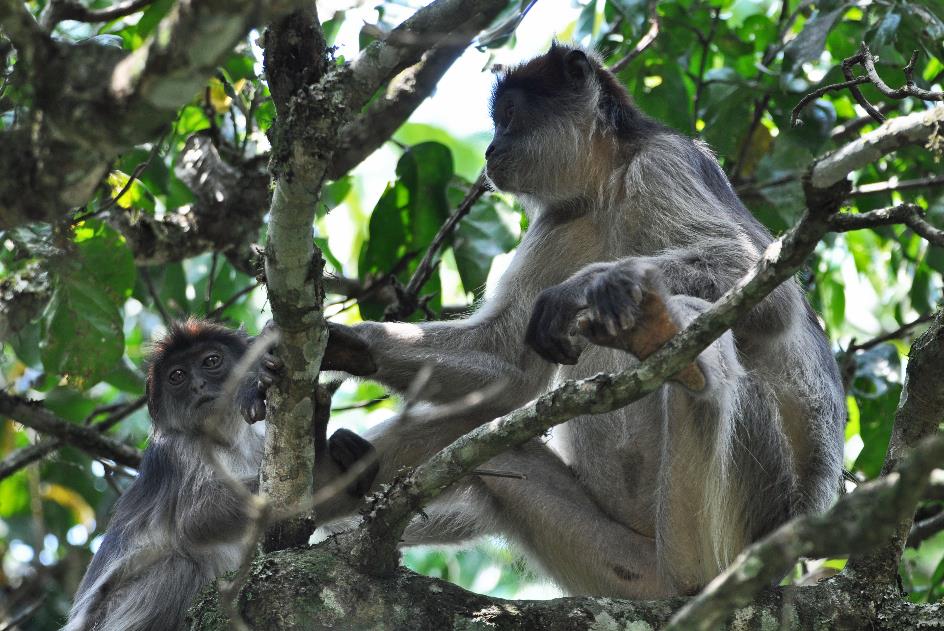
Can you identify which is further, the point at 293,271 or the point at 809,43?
the point at 809,43

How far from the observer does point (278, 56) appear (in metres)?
3.67

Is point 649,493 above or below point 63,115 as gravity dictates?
below

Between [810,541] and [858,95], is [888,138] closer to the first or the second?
[858,95]

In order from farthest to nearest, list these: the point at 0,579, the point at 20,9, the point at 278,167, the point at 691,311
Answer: the point at 0,579 → the point at 691,311 → the point at 278,167 → the point at 20,9


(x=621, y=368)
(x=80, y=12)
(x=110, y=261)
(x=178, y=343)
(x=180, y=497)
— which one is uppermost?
(x=80, y=12)

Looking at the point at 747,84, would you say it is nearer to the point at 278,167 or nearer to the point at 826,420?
the point at 826,420

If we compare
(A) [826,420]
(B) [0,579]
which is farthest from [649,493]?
(B) [0,579]

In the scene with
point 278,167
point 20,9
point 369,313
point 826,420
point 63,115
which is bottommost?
point 826,420

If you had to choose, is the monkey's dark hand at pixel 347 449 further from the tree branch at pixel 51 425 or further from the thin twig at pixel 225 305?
the thin twig at pixel 225 305

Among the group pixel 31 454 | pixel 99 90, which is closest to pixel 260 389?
pixel 99 90

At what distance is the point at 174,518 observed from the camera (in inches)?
220

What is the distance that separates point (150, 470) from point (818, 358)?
3595 mm

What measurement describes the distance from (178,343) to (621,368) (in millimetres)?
2653

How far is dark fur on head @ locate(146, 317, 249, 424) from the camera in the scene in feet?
20.0
